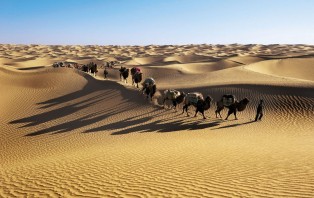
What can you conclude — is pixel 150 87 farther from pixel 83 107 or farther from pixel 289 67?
pixel 289 67

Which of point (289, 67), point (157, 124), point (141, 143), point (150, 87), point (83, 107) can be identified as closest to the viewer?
point (141, 143)

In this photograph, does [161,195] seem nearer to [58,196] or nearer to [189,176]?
[189,176]

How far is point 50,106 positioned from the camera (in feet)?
76.0

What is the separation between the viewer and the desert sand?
8.16 metres

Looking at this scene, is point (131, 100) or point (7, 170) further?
point (131, 100)

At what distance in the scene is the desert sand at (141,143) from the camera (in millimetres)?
8164

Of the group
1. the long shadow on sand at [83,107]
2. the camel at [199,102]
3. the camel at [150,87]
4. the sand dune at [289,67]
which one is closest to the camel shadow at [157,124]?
the camel at [199,102]

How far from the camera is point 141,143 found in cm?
1376

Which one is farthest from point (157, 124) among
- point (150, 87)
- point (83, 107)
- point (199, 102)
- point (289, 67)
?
point (289, 67)

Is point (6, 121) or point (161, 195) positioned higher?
point (161, 195)

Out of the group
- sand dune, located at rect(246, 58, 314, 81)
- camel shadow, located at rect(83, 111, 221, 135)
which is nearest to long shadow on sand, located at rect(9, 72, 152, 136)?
camel shadow, located at rect(83, 111, 221, 135)

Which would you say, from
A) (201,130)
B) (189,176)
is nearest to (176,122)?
(201,130)

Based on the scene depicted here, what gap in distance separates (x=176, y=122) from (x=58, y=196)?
417 inches

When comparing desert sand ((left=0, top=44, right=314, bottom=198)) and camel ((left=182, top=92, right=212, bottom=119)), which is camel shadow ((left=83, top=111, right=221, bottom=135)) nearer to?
desert sand ((left=0, top=44, right=314, bottom=198))
